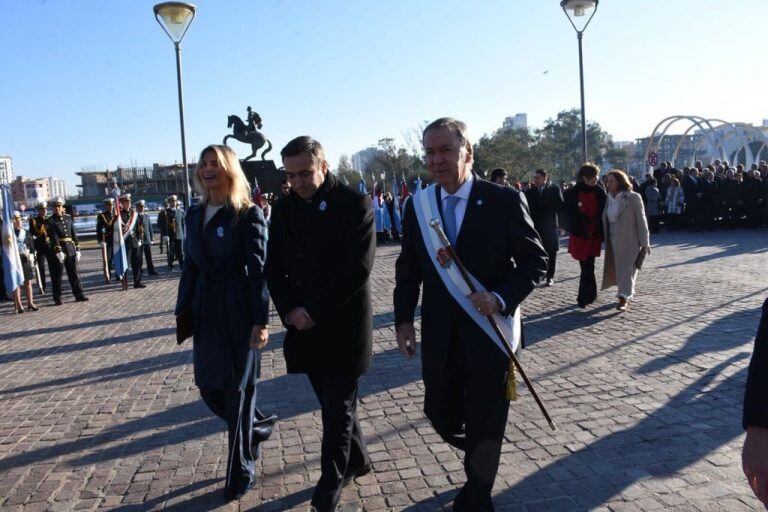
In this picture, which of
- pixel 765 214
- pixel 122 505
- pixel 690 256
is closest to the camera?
pixel 122 505

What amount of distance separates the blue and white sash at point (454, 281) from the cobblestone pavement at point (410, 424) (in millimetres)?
1026

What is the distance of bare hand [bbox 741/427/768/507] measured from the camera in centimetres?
167

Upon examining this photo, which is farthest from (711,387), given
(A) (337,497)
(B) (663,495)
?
(A) (337,497)

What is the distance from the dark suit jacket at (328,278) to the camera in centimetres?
342

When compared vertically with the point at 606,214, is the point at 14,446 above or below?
below

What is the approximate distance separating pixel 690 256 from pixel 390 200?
11765 mm

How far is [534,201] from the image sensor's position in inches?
440

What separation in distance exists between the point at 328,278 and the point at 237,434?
1.11 m

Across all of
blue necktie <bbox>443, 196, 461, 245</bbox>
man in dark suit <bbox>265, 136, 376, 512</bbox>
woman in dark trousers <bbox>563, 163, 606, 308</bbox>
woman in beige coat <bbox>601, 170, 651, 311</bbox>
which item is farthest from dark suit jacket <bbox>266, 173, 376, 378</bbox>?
woman in dark trousers <bbox>563, 163, 606, 308</bbox>

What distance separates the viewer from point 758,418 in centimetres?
168

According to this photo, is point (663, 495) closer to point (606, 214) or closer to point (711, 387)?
point (711, 387)

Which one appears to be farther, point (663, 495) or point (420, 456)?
point (420, 456)

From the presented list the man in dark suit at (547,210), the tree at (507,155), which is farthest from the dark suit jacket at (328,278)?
the tree at (507,155)

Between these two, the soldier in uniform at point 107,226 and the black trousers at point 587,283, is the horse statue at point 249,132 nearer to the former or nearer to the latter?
the soldier in uniform at point 107,226
